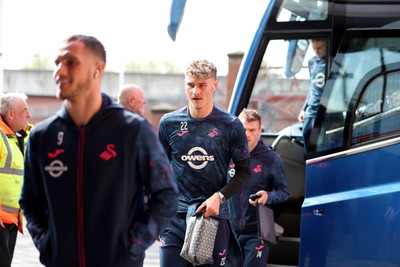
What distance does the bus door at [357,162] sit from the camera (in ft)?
21.1

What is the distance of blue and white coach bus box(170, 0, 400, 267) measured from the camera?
6449mm

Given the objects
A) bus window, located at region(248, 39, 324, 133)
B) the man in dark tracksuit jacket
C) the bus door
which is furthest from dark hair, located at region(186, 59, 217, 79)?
bus window, located at region(248, 39, 324, 133)

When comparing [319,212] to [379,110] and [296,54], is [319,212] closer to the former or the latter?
[379,110]

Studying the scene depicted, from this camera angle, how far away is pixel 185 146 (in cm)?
575

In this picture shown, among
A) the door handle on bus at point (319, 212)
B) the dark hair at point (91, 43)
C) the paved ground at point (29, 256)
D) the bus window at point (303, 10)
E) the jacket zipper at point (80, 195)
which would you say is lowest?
the paved ground at point (29, 256)

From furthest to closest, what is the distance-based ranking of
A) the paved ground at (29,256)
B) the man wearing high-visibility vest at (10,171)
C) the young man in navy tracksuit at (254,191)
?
the paved ground at (29,256)
the young man in navy tracksuit at (254,191)
the man wearing high-visibility vest at (10,171)

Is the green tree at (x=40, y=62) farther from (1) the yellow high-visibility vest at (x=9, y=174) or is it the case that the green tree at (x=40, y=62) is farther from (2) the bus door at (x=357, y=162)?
(2) the bus door at (x=357, y=162)

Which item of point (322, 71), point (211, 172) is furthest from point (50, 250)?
point (322, 71)

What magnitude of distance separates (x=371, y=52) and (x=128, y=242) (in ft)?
12.3

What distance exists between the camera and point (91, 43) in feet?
12.1

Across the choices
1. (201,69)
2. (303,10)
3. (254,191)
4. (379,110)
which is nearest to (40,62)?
(303,10)

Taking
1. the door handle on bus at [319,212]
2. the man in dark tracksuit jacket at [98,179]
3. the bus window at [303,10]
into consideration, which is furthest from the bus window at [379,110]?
the man in dark tracksuit jacket at [98,179]

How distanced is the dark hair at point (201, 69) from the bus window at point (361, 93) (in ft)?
5.20

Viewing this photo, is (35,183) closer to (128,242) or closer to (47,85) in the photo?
(128,242)
